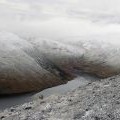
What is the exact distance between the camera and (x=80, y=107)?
41.1 m

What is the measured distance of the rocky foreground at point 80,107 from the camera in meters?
38.7

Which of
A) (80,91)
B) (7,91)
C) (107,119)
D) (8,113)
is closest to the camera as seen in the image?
(107,119)

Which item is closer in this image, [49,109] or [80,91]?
[49,109]

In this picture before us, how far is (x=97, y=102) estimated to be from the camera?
4153cm

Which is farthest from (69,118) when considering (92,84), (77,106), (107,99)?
(92,84)

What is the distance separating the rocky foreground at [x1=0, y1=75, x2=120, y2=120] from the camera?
38.7m

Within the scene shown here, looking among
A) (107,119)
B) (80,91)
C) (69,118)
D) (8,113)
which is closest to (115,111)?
(107,119)

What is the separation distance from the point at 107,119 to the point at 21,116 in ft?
35.1

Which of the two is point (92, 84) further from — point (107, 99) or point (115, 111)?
point (115, 111)

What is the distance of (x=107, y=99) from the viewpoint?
137 ft

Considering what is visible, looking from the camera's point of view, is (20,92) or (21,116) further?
(20,92)

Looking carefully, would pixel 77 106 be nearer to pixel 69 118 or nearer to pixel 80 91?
pixel 69 118

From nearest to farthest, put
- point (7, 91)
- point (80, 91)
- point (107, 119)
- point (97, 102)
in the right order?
point (107, 119) < point (97, 102) < point (80, 91) < point (7, 91)

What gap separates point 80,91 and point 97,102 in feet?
23.7
